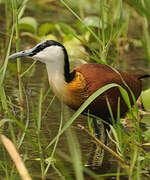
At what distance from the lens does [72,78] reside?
14.5ft

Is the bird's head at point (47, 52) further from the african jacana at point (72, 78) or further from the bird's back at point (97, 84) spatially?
the bird's back at point (97, 84)

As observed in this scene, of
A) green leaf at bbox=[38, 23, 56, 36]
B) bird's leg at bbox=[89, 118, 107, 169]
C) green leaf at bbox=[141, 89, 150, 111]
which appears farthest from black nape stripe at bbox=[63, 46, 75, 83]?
green leaf at bbox=[38, 23, 56, 36]

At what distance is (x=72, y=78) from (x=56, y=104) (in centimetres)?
128

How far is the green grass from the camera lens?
3479 millimetres

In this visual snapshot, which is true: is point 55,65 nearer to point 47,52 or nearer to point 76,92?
point 47,52

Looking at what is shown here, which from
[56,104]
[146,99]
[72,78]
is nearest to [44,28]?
[56,104]

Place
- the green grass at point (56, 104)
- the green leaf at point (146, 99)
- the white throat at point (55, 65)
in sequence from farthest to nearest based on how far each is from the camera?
the green leaf at point (146, 99), the white throat at point (55, 65), the green grass at point (56, 104)

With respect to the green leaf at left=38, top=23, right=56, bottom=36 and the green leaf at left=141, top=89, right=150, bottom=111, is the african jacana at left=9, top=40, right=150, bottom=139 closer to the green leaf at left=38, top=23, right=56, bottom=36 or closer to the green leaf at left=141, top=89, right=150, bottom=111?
the green leaf at left=141, top=89, right=150, bottom=111

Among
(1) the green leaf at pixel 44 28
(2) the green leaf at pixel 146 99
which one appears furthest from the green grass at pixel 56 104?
(2) the green leaf at pixel 146 99

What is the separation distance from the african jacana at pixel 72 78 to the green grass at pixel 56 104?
0.57ft

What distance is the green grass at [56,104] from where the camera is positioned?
11.4 ft

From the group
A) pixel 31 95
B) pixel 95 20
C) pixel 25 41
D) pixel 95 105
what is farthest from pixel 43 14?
pixel 95 105

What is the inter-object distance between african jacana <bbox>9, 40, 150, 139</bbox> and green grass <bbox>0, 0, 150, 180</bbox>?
0.57 feet

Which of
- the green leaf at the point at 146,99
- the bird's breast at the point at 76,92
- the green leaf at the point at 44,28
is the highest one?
the green leaf at the point at 44,28
